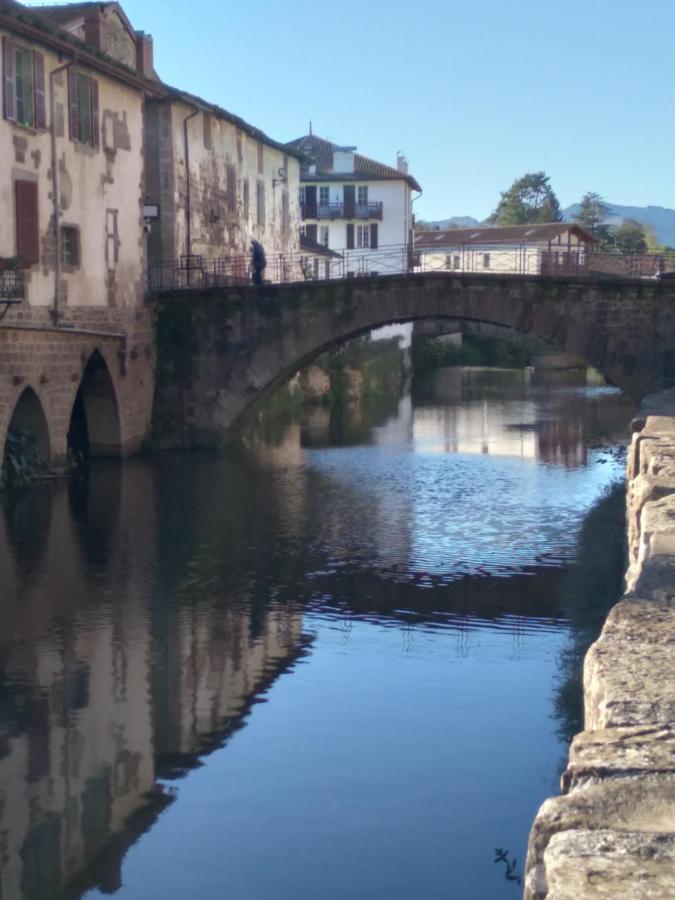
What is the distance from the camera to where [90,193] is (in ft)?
84.2

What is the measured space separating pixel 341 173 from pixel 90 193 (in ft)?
130

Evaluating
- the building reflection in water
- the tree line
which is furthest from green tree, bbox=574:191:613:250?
the building reflection in water

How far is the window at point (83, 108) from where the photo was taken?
976 inches

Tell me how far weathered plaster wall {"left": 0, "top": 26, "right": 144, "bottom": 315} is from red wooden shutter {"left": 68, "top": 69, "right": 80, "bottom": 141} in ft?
0.53

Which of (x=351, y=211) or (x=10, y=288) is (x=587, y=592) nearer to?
(x=10, y=288)

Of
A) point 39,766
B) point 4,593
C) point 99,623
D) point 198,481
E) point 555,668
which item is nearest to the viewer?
point 39,766

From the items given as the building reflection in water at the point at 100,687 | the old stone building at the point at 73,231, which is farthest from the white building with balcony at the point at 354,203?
the building reflection in water at the point at 100,687

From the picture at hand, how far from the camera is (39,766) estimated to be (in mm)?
9672

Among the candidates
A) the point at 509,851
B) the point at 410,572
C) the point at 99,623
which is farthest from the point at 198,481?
the point at 509,851

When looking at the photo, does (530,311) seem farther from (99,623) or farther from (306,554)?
(99,623)

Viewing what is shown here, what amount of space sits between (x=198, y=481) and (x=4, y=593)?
9.61m

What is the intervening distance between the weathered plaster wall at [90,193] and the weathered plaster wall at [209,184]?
189 centimetres

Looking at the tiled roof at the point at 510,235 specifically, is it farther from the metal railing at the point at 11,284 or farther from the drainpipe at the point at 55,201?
the metal railing at the point at 11,284

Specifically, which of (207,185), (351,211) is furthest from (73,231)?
(351,211)
